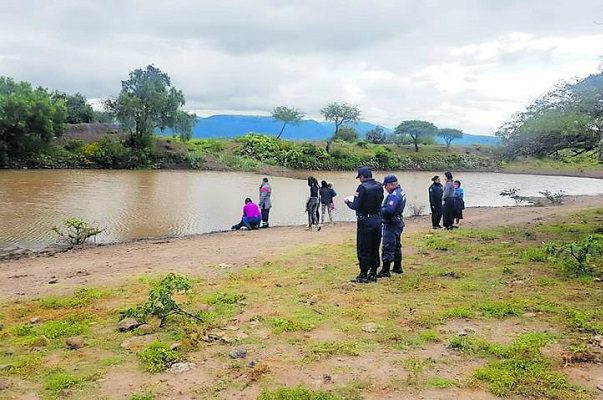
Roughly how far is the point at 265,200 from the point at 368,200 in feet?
34.3

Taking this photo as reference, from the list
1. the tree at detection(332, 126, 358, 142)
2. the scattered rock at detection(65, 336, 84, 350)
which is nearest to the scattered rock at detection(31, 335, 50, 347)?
the scattered rock at detection(65, 336, 84, 350)

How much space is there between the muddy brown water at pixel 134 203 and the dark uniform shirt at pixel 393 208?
36.4 feet

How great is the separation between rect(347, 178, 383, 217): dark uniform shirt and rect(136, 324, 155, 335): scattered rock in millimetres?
3834

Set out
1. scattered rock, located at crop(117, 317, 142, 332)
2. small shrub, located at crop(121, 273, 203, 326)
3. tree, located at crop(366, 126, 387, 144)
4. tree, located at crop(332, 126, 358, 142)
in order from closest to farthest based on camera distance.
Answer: scattered rock, located at crop(117, 317, 142, 332) < small shrub, located at crop(121, 273, 203, 326) < tree, located at crop(332, 126, 358, 142) < tree, located at crop(366, 126, 387, 144)

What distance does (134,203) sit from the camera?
2666 centimetres

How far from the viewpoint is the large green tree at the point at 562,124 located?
12.4 meters

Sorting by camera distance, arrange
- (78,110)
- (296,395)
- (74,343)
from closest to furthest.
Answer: (296,395) → (74,343) → (78,110)

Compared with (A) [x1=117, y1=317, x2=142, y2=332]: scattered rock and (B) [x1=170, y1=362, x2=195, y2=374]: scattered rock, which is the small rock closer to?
(B) [x1=170, y1=362, x2=195, y2=374]: scattered rock

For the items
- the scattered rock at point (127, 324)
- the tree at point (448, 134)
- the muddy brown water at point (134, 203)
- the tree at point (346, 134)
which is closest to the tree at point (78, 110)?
the muddy brown water at point (134, 203)

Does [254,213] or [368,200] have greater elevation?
[368,200]

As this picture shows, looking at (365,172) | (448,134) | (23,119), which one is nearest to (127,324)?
(365,172)

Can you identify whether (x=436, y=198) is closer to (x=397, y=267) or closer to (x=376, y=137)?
(x=397, y=267)

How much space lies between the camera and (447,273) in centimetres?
948

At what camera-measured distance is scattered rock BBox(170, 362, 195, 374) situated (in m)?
5.29
